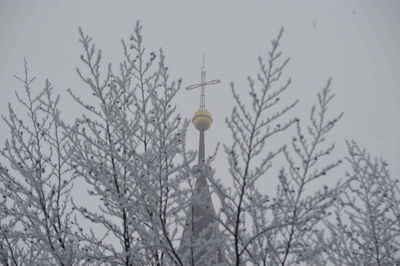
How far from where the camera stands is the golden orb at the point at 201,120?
26.4 m

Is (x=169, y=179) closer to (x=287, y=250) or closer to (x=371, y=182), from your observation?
(x=287, y=250)

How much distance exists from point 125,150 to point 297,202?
2182mm

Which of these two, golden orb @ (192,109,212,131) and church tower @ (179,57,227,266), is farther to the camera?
golden orb @ (192,109,212,131)

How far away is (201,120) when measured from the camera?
26.6 metres

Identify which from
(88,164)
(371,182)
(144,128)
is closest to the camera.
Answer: (88,164)

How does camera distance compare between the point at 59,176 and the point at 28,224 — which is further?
the point at 59,176

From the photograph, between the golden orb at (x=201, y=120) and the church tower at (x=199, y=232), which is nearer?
the church tower at (x=199, y=232)

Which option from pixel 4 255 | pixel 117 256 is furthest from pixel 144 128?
pixel 4 255

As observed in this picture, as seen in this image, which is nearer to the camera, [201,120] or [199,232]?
[199,232]

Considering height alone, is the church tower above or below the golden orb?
below

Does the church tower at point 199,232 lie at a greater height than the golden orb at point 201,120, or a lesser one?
lesser

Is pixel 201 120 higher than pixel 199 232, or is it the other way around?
pixel 201 120

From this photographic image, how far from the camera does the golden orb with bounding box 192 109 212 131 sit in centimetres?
2638

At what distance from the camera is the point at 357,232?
5340mm
